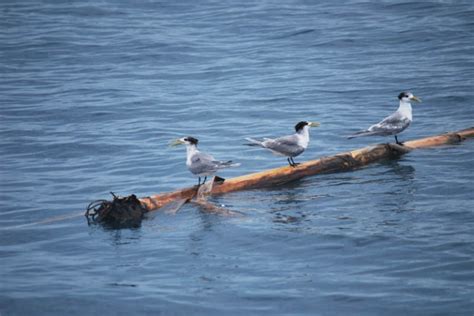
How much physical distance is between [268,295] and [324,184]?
5.00 m

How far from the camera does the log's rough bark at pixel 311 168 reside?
15.6 meters

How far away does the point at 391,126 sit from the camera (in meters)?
18.9

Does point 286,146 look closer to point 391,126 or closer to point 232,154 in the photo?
point 391,126

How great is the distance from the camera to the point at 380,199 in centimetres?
1647

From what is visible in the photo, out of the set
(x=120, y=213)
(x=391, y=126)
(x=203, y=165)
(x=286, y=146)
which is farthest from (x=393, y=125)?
(x=120, y=213)

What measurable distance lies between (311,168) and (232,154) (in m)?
4.88

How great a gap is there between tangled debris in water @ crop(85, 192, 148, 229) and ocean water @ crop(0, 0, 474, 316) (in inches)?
8.0

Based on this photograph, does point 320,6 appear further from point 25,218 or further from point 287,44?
point 25,218

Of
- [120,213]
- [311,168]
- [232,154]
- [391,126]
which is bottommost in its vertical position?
[232,154]

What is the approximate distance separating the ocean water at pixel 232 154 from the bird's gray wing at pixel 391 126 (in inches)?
26.5

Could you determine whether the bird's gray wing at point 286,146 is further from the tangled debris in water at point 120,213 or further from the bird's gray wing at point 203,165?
the tangled debris in water at point 120,213

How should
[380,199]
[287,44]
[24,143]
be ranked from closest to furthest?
[380,199], [24,143], [287,44]

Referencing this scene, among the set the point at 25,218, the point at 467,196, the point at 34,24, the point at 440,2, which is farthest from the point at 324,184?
the point at 34,24

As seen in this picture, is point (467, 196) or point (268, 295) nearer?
point (268, 295)
